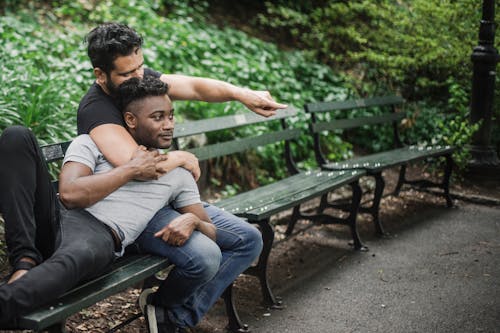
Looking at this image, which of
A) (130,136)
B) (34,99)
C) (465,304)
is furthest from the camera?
(34,99)

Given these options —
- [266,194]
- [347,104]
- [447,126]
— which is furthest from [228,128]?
[447,126]

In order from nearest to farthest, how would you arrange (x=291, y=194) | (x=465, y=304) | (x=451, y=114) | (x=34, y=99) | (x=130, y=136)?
(x=130, y=136) → (x=465, y=304) → (x=291, y=194) → (x=34, y=99) → (x=451, y=114)

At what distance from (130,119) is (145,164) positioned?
332 millimetres

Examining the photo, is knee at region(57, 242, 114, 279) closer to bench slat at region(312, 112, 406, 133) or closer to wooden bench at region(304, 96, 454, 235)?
wooden bench at region(304, 96, 454, 235)

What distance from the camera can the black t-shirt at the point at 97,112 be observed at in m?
3.07

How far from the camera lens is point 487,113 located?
6.72 m

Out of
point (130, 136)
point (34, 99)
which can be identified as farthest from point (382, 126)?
point (130, 136)

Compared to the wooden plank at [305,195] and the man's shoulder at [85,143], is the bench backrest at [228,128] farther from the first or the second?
the man's shoulder at [85,143]

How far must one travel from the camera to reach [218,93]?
378 centimetres

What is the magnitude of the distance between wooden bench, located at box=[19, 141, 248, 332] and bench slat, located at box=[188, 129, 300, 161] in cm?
129

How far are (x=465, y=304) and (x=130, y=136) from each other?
2309mm

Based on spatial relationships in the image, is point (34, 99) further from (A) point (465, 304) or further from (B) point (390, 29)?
(B) point (390, 29)

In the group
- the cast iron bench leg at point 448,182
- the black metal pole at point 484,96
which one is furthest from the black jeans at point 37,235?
the black metal pole at point 484,96

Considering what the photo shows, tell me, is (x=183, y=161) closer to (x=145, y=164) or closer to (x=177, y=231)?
(x=145, y=164)
